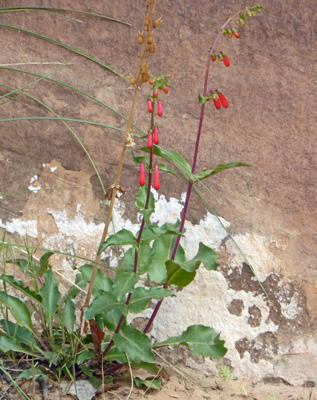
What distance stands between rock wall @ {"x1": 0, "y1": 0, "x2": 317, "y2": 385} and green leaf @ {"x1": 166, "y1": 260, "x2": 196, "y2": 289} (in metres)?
0.27

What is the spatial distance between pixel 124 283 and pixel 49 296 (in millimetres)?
325

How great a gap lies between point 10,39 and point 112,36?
420mm

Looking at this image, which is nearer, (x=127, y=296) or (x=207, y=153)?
(x=127, y=296)

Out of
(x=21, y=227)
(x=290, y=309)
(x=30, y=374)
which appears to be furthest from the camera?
(x=21, y=227)

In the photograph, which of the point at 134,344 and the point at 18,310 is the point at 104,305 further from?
the point at 18,310

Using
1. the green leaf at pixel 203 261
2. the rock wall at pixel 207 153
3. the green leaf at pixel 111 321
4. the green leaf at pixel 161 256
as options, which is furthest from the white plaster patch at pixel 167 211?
the green leaf at pixel 111 321

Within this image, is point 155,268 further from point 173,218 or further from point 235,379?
point 235,379

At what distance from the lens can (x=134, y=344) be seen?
1546 mm

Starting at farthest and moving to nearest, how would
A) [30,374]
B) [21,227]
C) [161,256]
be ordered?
1. [21,227]
2. [161,256]
3. [30,374]

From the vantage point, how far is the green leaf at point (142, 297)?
1529 mm

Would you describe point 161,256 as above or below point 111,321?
above

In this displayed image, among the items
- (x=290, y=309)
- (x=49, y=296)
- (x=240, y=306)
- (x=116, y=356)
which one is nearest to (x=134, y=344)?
(x=116, y=356)

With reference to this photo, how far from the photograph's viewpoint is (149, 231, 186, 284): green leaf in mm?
1668

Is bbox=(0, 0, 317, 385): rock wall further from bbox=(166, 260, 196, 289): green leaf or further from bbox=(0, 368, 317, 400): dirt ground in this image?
bbox=(166, 260, 196, 289): green leaf
